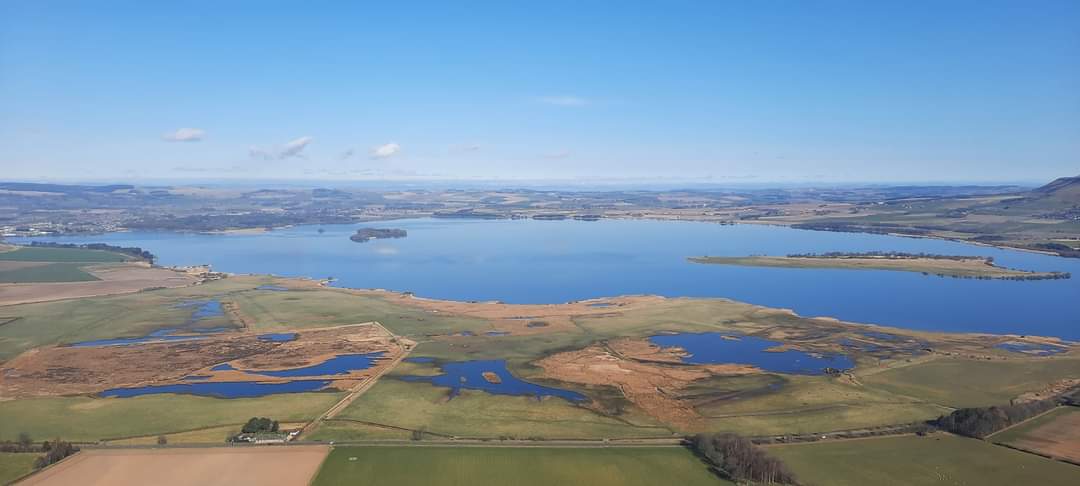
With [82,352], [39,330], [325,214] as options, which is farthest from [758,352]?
[325,214]

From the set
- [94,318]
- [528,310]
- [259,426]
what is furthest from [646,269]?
[259,426]

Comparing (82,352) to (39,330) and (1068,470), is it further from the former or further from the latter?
(1068,470)

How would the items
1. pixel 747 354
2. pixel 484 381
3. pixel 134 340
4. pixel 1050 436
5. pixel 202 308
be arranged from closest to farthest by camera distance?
pixel 1050 436, pixel 484 381, pixel 747 354, pixel 134 340, pixel 202 308

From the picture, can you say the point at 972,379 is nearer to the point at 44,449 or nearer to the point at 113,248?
the point at 44,449

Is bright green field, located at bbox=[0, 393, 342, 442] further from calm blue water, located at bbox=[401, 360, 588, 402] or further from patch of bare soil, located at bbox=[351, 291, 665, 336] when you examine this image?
patch of bare soil, located at bbox=[351, 291, 665, 336]

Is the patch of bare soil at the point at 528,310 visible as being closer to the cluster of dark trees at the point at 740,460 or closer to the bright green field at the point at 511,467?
the bright green field at the point at 511,467

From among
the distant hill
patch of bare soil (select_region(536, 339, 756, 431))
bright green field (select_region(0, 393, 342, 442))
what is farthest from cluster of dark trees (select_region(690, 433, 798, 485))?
the distant hill
